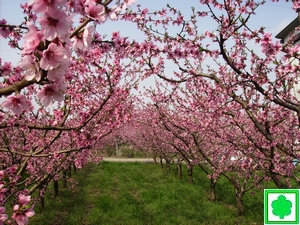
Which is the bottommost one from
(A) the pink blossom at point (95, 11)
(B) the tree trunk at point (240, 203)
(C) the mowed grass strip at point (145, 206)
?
(C) the mowed grass strip at point (145, 206)

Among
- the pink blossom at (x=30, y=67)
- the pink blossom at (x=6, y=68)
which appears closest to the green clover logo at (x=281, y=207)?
the pink blossom at (x=30, y=67)

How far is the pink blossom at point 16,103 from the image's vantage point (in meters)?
1.59

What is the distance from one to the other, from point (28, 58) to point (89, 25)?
1.14 feet

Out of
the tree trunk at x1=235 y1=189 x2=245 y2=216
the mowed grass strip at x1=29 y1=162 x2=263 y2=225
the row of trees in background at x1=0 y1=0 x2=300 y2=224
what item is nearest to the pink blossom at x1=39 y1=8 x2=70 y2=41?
the row of trees in background at x1=0 y1=0 x2=300 y2=224

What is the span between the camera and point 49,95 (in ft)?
5.29

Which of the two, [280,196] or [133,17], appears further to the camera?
[133,17]

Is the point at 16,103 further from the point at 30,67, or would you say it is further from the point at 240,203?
the point at 240,203

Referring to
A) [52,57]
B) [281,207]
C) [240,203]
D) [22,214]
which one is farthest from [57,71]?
[240,203]

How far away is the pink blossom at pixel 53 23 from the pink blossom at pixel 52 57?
5 centimetres

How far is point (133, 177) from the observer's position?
44.6 ft

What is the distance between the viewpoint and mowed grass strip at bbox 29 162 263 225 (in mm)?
7293

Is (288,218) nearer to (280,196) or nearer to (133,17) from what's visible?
(280,196)

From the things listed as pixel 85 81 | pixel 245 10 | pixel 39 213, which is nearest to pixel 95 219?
pixel 39 213

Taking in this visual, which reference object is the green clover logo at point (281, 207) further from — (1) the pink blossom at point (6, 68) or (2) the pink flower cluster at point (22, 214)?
(1) the pink blossom at point (6, 68)
